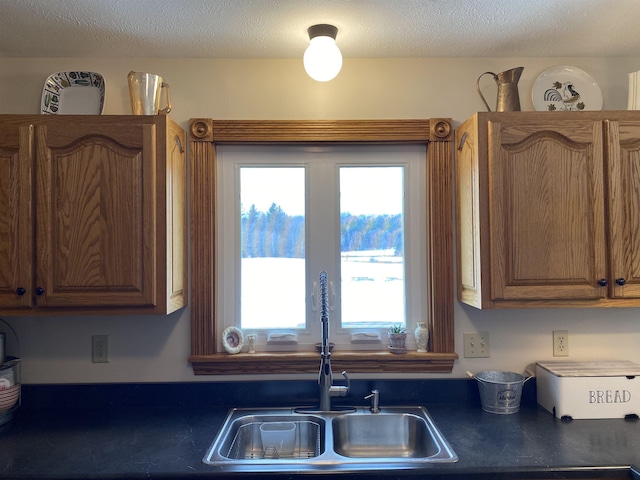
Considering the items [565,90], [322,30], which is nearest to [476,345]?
[565,90]

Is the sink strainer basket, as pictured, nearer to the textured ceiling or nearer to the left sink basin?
the left sink basin

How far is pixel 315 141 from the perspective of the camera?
198 centimetres

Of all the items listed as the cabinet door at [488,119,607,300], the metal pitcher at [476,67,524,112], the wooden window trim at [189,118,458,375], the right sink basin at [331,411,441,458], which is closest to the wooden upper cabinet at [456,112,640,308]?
the cabinet door at [488,119,607,300]

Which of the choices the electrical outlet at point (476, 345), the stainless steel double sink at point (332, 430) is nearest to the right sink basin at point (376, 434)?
the stainless steel double sink at point (332, 430)

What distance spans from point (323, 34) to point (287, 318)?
114 cm

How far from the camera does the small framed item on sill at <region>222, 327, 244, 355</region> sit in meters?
1.96

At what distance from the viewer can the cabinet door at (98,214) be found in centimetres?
166

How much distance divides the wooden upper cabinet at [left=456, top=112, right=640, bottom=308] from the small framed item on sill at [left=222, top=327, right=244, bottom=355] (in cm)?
97

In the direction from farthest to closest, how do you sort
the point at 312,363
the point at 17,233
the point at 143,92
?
1. the point at 312,363
2. the point at 143,92
3. the point at 17,233

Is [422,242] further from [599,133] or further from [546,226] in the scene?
[599,133]

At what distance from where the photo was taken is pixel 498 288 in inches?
66.2

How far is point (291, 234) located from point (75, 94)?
1.07 m

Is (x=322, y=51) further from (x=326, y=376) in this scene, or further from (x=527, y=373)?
(x=527, y=373)

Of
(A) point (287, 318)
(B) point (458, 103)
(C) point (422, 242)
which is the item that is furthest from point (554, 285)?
(A) point (287, 318)
